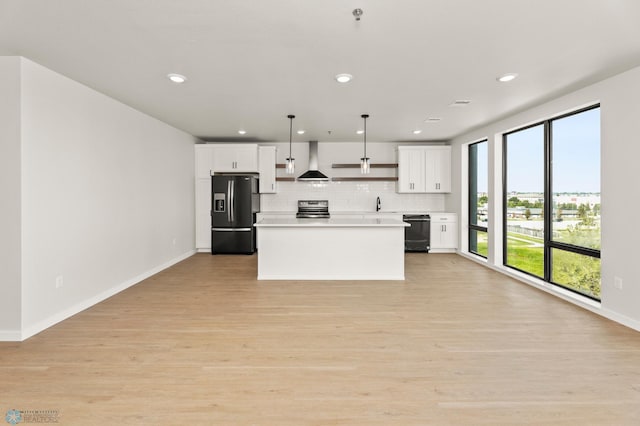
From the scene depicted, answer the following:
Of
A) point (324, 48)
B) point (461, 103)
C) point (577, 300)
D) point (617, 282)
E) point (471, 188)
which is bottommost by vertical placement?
point (577, 300)

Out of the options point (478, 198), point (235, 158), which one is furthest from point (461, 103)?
point (235, 158)

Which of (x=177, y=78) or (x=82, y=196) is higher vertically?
(x=177, y=78)

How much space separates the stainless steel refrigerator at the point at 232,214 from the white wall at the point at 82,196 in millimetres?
1410

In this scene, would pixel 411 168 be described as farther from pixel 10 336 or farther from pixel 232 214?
pixel 10 336

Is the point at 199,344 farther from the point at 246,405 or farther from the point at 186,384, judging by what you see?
the point at 246,405

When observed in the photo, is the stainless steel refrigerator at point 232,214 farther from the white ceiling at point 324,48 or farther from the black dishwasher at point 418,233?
the black dishwasher at point 418,233

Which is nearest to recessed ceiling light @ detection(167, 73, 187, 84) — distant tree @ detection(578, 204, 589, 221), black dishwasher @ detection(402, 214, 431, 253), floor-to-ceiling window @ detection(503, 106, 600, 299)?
floor-to-ceiling window @ detection(503, 106, 600, 299)

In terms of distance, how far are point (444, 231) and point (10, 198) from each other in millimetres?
6918

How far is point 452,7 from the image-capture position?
208cm

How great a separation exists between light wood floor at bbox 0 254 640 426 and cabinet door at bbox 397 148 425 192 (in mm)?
3688

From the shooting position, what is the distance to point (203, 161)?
7039 mm

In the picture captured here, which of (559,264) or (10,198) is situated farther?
(559,264)

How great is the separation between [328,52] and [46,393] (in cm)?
315

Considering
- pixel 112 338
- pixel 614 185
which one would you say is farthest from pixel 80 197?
pixel 614 185
